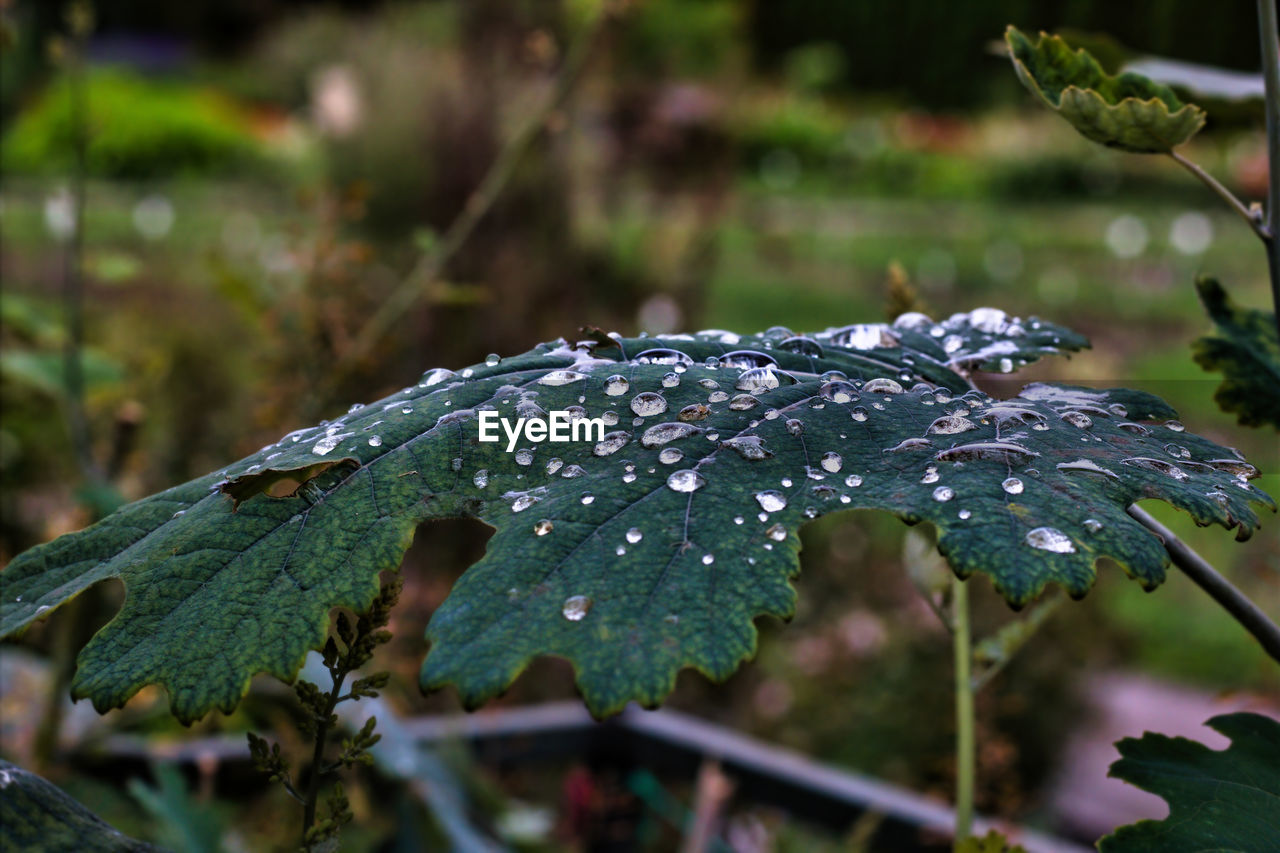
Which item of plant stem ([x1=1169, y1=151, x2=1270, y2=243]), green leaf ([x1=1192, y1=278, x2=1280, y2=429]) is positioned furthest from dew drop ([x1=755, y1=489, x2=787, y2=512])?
green leaf ([x1=1192, y1=278, x2=1280, y2=429])

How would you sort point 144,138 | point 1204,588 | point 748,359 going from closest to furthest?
point 1204,588 → point 748,359 → point 144,138

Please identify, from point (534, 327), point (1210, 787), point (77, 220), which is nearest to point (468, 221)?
point (77, 220)

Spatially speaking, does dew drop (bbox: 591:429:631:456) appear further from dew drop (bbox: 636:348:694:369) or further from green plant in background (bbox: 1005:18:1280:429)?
green plant in background (bbox: 1005:18:1280:429)

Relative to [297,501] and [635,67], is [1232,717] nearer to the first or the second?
[297,501]

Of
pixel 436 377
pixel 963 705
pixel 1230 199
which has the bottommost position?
pixel 963 705

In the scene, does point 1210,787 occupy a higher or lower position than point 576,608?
lower

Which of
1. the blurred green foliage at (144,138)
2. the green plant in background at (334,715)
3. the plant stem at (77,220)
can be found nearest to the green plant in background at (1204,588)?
the green plant in background at (334,715)

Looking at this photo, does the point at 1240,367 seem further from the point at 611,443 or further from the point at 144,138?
the point at 144,138
